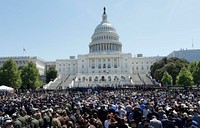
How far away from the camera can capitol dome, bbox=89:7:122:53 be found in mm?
140875

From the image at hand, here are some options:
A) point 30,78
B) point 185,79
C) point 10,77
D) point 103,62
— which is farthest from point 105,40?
point 10,77

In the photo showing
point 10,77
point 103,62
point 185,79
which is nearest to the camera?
point 185,79

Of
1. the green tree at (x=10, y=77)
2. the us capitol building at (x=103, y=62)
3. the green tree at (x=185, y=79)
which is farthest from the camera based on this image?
the us capitol building at (x=103, y=62)

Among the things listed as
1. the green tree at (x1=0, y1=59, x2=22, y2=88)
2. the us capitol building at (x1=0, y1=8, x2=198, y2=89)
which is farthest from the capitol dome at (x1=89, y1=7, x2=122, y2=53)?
the green tree at (x1=0, y1=59, x2=22, y2=88)

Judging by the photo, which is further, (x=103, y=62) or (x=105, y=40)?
(x=105, y=40)

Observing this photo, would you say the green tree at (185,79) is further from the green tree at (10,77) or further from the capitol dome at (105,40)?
the capitol dome at (105,40)

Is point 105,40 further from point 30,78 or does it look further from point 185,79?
point 185,79

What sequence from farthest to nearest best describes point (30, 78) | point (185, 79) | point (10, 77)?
point (30, 78) < point (10, 77) < point (185, 79)

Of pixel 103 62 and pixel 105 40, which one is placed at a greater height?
pixel 105 40

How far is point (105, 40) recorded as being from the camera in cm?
14075

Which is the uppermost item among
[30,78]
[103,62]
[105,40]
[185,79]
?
[105,40]

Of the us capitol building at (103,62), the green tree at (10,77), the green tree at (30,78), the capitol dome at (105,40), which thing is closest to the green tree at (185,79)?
the green tree at (30,78)

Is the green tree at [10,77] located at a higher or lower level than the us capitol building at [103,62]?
lower

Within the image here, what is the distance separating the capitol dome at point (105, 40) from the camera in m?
141
